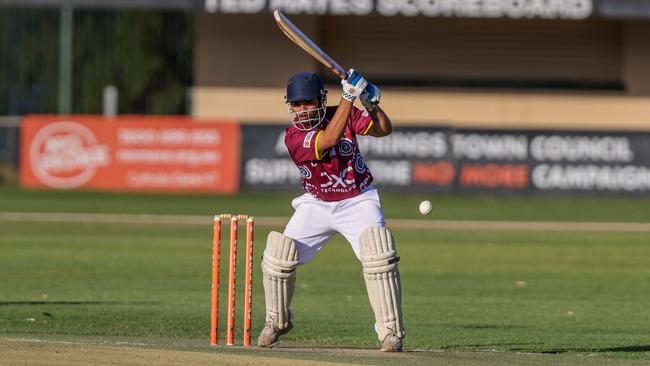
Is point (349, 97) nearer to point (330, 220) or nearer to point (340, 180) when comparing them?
point (340, 180)

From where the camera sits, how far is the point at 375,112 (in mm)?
10062

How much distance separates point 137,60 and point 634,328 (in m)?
36.5

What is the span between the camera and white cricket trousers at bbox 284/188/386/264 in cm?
1027

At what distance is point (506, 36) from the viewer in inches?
1451

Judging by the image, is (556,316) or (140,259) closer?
(556,316)

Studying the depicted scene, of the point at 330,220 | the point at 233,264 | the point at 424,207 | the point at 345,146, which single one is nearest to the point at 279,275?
the point at 233,264

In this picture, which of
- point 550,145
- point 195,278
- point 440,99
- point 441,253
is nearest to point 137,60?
point 440,99

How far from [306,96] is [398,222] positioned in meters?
16.3

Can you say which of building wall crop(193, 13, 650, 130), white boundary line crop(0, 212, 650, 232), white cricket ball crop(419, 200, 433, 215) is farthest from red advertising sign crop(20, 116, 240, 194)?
white cricket ball crop(419, 200, 433, 215)

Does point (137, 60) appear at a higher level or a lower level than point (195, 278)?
higher

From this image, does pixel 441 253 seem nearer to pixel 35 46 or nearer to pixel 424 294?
pixel 424 294

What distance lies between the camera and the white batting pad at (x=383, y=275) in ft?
33.0

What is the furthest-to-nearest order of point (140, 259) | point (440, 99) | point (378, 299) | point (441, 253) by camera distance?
point (440, 99), point (441, 253), point (140, 259), point (378, 299)

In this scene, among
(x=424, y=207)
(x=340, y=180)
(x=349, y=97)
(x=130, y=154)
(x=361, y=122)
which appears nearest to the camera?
(x=349, y=97)
